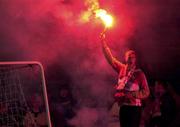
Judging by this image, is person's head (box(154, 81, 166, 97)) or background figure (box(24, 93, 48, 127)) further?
person's head (box(154, 81, 166, 97))

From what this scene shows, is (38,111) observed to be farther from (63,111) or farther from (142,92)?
(142,92)

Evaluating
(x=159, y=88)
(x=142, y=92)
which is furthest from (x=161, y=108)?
(x=142, y=92)

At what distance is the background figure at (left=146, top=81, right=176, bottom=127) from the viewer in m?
8.80

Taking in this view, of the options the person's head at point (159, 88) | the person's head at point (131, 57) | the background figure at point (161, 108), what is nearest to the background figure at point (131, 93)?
the person's head at point (131, 57)

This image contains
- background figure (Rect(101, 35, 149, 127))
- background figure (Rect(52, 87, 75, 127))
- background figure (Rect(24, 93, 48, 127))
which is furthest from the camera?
background figure (Rect(52, 87, 75, 127))

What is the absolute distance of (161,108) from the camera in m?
8.85

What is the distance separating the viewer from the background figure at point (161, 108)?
880cm

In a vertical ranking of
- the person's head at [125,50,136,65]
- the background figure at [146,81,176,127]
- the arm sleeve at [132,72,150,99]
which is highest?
the person's head at [125,50,136,65]

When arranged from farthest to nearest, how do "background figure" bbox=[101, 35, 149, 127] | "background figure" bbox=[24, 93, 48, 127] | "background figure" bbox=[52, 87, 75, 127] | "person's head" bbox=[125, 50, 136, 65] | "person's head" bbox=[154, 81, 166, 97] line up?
"person's head" bbox=[154, 81, 166, 97] < "background figure" bbox=[52, 87, 75, 127] < "background figure" bbox=[24, 93, 48, 127] < "person's head" bbox=[125, 50, 136, 65] < "background figure" bbox=[101, 35, 149, 127]

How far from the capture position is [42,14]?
8.51 metres

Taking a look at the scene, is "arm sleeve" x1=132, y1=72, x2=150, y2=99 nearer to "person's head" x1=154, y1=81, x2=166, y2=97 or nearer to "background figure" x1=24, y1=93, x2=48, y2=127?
"person's head" x1=154, y1=81, x2=166, y2=97

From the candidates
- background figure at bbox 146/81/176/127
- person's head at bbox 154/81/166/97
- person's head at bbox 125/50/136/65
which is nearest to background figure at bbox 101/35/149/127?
person's head at bbox 125/50/136/65

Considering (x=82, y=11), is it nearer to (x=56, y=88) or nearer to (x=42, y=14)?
(x=42, y=14)

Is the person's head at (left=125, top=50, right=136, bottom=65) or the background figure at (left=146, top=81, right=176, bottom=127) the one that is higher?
the person's head at (left=125, top=50, right=136, bottom=65)
